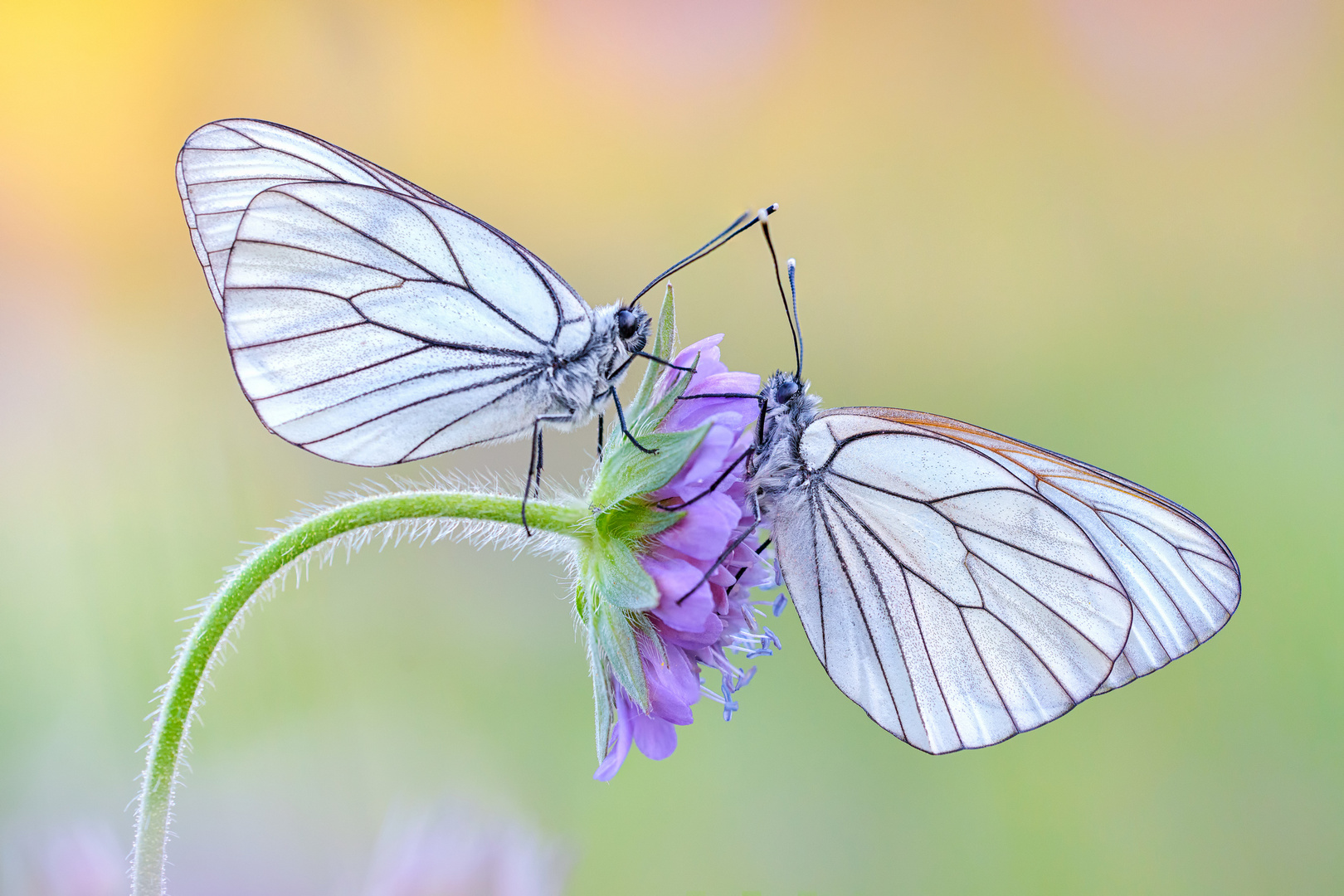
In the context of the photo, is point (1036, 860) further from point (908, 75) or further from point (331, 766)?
point (908, 75)

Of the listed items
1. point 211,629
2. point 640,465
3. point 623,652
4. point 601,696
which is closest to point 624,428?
point 640,465

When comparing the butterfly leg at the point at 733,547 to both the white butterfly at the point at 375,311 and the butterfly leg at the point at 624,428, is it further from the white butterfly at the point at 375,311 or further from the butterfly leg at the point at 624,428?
the white butterfly at the point at 375,311

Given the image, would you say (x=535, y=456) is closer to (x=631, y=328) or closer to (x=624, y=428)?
(x=624, y=428)

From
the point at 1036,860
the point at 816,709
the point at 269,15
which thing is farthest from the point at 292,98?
the point at 1036,860

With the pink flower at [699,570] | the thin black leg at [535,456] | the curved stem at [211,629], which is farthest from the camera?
the thin black leg at [535,456]

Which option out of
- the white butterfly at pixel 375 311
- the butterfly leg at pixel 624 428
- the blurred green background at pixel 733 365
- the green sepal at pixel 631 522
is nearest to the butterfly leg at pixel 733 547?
the green sepal at pixel 631 522
